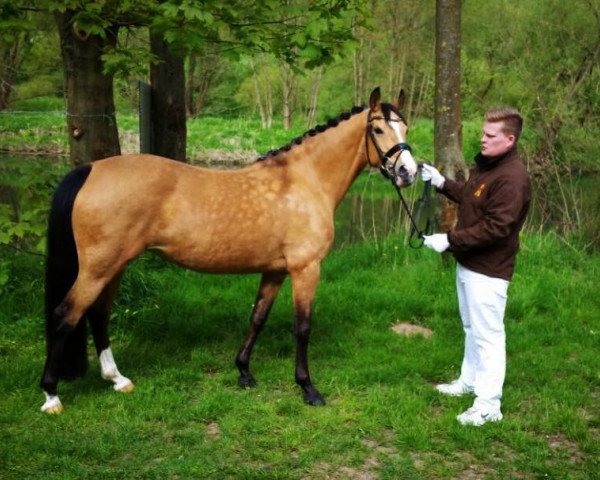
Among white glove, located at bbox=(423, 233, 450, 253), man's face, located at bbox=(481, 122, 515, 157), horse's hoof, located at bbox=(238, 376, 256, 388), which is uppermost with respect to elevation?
man's face, located at bbox=(481, 122, 515, 157)

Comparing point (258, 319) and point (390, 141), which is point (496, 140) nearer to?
point (390, 141)

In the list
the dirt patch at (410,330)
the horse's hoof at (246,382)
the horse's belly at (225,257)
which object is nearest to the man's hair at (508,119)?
Result: the horse's belly at (225,257)

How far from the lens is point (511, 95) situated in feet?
64.8

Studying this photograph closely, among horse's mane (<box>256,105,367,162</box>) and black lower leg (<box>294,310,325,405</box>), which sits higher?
horse's mane (<box>256,105,367,162</box>)

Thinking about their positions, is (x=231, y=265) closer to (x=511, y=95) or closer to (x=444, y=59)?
(x=444, y=59)

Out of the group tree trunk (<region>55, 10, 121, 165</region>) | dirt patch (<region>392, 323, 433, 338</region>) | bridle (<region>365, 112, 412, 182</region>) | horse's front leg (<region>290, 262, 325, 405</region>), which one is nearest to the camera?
bridle (<region>365, 112, 412, 182</region>)

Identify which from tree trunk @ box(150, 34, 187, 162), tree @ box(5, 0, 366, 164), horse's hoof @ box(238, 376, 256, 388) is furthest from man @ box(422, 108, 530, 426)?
tree trunk @ box(150, 34, 187, 162)

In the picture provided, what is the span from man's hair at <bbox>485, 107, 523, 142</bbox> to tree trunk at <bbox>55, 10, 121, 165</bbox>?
3447mm

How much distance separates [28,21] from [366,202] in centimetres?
1213

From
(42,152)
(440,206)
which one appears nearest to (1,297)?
(440,206)

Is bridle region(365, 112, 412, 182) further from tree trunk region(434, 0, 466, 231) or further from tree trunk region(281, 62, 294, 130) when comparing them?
tree trunk region(281, 62, 294, 130)

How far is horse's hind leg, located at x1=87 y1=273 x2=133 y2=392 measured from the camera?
439cm

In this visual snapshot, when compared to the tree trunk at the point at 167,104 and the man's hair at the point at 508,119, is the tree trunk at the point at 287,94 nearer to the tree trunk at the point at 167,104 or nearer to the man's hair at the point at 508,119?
the tree trunk at the point at 167,104

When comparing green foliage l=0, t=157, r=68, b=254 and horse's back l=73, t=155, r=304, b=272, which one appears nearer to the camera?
horse's back l=73, t=155, r=304, b=272
